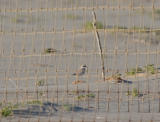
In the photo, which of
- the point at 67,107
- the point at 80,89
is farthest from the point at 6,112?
the point at 80,89

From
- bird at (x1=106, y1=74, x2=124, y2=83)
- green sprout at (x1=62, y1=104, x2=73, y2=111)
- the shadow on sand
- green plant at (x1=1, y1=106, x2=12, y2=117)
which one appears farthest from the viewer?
bird at (x1=106, y1=74, x2=124, y2=83)

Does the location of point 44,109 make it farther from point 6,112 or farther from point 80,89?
point 80,89

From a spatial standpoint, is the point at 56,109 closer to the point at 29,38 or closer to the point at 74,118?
the point at 74,118

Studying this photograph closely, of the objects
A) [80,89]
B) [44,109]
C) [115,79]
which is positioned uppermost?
[115,79]

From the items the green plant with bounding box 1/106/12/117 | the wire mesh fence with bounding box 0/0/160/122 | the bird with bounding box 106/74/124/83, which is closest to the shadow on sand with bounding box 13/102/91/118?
the wire mesh fence with bounding box 0/0/160/122

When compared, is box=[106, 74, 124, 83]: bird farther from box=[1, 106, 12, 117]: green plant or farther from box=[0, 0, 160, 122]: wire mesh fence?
box=[1, 106, 12, 117]: green plant

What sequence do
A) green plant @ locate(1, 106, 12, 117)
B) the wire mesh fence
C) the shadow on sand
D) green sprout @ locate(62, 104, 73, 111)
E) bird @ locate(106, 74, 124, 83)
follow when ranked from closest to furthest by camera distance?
green plant @ locate(1, 106, 12, 117), the wire mesh fence, the shadow on sand, green sprout @ locate(62, 104, 73, 111), bird @ locate(106, 74, 124, 83)

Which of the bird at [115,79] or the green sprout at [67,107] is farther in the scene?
the bird at [115,79]

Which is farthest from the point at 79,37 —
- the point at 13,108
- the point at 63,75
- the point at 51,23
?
the point at 13,108

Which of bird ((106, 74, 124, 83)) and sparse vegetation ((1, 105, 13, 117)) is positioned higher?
bird ((106, 74, 124, 83))

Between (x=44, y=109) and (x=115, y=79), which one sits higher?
(x=115, y=79)

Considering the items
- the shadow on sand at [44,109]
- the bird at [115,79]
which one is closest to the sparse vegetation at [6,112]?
the shadow on sand at [44,109]

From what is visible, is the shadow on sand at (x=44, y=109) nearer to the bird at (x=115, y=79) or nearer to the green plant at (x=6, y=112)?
the green plant at (x=6, y=112)

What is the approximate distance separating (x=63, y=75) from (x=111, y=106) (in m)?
3.02
